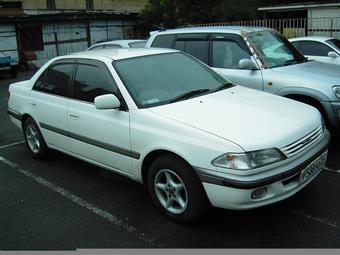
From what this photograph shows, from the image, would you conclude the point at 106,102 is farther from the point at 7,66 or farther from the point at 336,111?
the point at 7,66

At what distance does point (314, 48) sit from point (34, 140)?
694 centimetres

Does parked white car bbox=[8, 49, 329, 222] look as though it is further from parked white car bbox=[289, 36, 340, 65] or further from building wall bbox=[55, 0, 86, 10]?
building wall bbox=[55, 0, 86, 10]

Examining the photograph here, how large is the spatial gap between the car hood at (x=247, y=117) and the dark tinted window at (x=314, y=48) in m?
5.81

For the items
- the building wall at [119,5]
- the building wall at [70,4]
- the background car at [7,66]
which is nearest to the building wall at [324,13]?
the background car at [7,66]

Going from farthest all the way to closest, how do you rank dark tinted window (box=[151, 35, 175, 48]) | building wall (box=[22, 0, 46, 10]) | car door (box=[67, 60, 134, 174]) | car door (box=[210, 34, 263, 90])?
building wall (box=[22, 0, 46, 10]), dark tinted window (box=[151, 35, 175, 48]), car door (box=[210, 34, 263, 90]), car door (box=[67, 60, 134, 174])

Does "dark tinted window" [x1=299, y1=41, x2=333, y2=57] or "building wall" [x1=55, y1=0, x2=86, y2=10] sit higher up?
"building wall" [x1=55, y1=0, x2=86, y2=10]

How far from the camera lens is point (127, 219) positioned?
13.8 ft

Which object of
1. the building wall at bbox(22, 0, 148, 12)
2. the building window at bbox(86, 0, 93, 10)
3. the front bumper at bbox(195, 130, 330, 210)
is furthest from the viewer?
the building window at bbox(86, 0, 93, 10)

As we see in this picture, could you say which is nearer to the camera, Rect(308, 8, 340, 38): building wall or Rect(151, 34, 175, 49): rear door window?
Rect(151, 34, 175, 49): rear door window

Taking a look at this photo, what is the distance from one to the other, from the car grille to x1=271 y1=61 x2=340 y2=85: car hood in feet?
6.00

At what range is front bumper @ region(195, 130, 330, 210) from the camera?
3.52 m

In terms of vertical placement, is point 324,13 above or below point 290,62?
above

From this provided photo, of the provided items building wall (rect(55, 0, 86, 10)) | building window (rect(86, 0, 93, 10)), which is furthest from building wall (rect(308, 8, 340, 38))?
building window (rect(86, 0, 93, 10))

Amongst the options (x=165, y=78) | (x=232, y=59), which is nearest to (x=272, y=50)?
(x=232, y=59)
